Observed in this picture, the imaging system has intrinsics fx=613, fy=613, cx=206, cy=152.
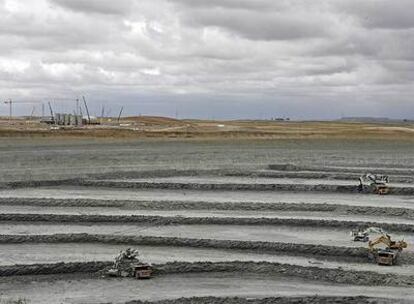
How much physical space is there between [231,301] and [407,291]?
3.20 metres

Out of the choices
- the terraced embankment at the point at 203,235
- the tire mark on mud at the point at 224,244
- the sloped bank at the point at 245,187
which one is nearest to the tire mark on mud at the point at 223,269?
the terraced embankment at the point at 203,235

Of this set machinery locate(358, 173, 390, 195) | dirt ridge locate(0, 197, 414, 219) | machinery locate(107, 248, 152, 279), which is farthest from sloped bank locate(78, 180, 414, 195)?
machinery locate(107, 248, 152, 279)

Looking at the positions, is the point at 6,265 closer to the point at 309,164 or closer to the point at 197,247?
the point at 197,247

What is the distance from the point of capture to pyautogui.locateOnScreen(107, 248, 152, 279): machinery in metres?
11.1

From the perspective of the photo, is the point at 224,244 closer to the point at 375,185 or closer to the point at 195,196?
the point at 195,196

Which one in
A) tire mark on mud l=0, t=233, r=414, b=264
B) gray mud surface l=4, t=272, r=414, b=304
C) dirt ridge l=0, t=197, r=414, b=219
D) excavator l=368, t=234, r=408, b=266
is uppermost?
dirt ridge l=0, t=197, r=414, b=219

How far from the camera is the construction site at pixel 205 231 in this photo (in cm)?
1088

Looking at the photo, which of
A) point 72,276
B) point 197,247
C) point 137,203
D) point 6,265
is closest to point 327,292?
point 197,247

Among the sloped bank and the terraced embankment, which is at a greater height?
the sloped bank

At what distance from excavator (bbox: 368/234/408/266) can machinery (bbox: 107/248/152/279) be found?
4466 mm

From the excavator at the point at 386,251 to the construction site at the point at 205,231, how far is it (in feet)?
0.08

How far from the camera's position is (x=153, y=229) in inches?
561

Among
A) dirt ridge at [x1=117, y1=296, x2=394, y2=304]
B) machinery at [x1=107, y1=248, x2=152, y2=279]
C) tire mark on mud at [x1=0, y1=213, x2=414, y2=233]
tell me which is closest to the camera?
dirt ridge at [x1=117, y1=296, x2=394, y2=304]

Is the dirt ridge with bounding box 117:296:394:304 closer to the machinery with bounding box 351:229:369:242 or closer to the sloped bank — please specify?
the machinery with bounding box 351:229:369:242
